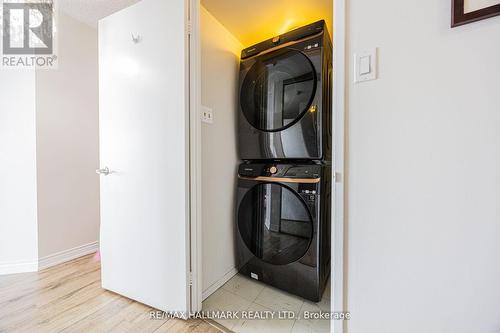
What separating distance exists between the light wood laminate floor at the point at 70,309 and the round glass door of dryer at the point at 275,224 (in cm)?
59

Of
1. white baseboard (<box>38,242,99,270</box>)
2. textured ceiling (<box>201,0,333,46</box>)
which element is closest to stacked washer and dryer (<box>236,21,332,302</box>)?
textured ceiling (<box>201,0,333,46</box>)

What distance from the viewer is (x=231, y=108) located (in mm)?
1636

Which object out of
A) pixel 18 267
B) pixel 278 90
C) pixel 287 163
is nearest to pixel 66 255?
pixel 18 267

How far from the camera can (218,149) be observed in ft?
4.93

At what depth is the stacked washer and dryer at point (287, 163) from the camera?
1.29 m

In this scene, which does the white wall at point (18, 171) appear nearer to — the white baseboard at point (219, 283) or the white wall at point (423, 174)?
the white baseboard at point (219, 283)

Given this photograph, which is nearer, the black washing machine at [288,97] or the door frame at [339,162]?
the door frame at [339,162]

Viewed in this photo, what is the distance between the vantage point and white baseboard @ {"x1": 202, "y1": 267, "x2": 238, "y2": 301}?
4.63 feet

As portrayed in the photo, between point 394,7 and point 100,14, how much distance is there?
243 cm

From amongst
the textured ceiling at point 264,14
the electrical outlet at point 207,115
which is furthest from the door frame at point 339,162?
the electrical outlet at point 207,115

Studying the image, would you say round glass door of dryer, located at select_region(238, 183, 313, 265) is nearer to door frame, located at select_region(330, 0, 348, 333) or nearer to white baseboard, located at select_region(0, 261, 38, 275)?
door frame, located at select_region(330, 0, 348, 333)

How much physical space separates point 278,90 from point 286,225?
3.19ft

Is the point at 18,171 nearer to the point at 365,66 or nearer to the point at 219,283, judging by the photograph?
the point at 219,283

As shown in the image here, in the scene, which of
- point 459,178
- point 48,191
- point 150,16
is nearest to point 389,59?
point 459,178
